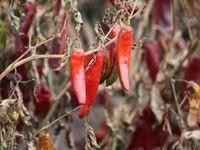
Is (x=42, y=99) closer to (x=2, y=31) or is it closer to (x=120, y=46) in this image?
(x=2, y=31)

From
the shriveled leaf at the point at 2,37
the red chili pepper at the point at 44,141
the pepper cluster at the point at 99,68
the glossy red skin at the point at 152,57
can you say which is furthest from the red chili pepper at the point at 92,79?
the glossy red skin at the point at 152,57

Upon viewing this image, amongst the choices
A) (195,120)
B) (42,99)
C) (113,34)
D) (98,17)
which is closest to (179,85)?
(195,120)

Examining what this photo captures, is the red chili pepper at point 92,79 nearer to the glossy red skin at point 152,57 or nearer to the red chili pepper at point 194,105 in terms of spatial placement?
the red chili pepper at point 194,105

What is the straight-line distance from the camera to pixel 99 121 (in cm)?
313

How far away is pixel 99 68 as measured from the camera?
1566mm

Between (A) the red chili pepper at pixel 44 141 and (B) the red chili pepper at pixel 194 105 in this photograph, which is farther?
(B) the red chili pepper at pixel 194 105

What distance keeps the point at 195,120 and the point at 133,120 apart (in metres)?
0.78

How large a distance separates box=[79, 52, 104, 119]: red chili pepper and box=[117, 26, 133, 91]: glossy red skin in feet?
0.22

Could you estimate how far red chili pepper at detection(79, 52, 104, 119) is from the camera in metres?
1.57

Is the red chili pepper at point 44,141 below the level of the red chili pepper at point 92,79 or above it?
below

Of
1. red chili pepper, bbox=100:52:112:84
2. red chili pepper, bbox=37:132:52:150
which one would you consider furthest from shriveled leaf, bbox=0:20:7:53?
red chili pepper, bbox=100:52:112:84

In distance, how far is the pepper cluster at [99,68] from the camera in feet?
4.99

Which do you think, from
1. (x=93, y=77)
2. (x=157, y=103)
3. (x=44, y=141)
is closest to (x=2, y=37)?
(x=44, y=141)

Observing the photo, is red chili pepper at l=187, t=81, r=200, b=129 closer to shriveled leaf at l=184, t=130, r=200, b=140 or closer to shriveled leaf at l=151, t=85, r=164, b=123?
shriveled leaf at l=184, t=130, r=200, b=140
